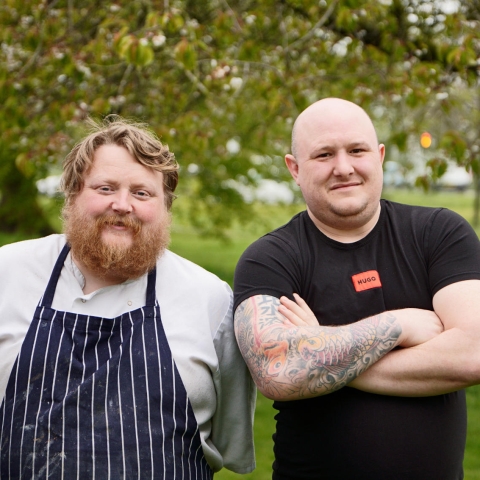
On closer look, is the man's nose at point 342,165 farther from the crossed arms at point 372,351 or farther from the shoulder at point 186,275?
the shoulder at point 186,275

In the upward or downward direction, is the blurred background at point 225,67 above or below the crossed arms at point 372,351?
above

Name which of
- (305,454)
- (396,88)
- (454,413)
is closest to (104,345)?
(305,454)

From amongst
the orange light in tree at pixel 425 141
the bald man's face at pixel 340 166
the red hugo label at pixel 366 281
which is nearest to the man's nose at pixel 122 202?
Result: the bald man's face at pixel 340 166

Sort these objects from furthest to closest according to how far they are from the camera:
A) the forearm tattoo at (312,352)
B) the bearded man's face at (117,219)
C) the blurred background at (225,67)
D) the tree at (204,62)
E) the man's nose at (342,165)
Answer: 1. the tree at (204,62)
2. the blurred background at (225,67)
3. the bearded man's face at (117,219)
4. the man's nose at (342,165)
5. the forearm tattoo at (312,352)

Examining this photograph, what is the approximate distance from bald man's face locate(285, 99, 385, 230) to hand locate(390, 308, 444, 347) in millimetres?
375

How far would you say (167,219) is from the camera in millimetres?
2770

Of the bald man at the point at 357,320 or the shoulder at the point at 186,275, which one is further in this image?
the shoulder at the point at 186,275

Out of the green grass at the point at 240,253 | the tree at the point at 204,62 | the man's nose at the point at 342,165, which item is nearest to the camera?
the man's nose at the point at 342,165

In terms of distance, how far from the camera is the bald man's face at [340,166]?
7.99ft

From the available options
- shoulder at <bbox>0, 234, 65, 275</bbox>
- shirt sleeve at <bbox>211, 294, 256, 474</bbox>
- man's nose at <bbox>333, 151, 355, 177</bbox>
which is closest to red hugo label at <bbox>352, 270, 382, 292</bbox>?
man's nose at <bbox>333, 151, 355, 177</bbox>

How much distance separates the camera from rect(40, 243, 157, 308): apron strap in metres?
2.47

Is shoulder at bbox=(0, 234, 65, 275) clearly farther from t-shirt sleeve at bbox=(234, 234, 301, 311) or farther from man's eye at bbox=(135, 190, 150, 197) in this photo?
t-shirt sleeve at bbox=(234, 234, 301, 311)

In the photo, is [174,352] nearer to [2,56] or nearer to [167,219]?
[167,219]

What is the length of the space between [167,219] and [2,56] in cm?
397
